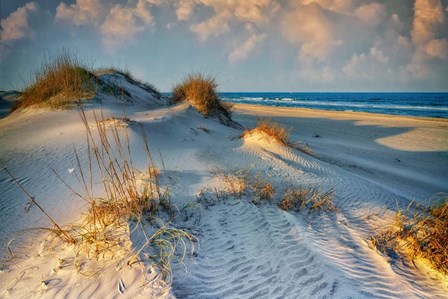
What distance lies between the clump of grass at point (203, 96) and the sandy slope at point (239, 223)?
241 centimetres

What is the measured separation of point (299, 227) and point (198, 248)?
1.32 metres

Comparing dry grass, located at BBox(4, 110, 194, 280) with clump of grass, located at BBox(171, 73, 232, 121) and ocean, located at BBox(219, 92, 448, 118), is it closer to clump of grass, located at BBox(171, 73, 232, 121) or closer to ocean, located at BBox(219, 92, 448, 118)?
clump of grass, located at BBox(171, 73, 232, 121)

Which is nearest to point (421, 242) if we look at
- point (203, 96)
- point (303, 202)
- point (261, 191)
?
point (303, 202)

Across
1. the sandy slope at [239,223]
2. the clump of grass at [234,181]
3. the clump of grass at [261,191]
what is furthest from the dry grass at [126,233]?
the clump of grass at [261,191]

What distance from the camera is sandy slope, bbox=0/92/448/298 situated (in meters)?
2.33

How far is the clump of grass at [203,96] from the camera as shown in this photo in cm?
1011

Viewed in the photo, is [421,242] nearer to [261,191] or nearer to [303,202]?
[303,202]

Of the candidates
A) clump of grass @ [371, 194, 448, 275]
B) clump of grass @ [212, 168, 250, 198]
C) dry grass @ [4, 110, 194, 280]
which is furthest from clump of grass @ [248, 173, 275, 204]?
clump of grass @ [371, 194, 448, 275]

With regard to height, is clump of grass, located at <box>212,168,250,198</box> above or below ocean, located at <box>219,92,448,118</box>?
below

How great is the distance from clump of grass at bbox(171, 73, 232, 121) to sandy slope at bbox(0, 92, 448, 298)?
2.41 metres

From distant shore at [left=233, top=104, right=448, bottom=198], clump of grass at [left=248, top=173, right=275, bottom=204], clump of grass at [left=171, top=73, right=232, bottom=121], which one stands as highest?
clump of grass at [left=171, top=73, right=232, bottom=121]

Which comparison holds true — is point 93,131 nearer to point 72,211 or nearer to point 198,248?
point 72,211

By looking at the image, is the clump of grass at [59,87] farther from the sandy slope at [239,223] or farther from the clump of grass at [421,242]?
the clump of grass at [421,242]

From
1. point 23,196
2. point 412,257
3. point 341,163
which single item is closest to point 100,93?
point 23,196
